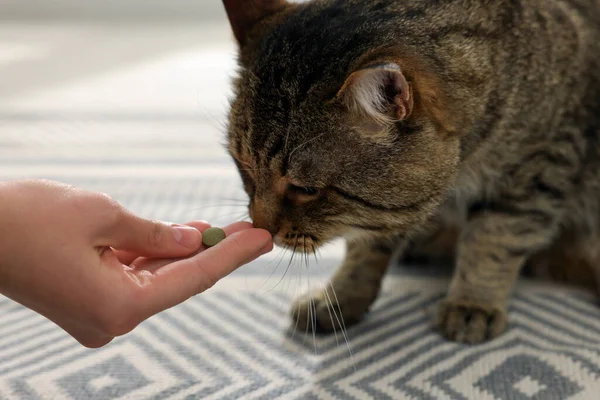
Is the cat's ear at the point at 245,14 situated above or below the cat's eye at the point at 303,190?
above

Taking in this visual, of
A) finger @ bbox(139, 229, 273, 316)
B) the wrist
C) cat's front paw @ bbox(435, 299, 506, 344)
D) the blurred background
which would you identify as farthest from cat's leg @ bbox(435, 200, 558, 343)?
the wrist

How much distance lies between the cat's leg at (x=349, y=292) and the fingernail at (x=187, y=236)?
0.30 meters

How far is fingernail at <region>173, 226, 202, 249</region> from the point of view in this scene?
78cm

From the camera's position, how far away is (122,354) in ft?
3.20

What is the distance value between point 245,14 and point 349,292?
1.61 feet

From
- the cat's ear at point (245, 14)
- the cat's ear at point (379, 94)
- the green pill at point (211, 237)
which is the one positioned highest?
the cat's ear at point (245, 14)

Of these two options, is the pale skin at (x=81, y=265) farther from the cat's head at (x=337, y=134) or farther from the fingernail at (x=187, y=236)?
the cat's head at (x=337, y=134)

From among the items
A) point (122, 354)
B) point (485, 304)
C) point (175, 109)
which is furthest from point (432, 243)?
point (175, 109)

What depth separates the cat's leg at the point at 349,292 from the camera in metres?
1.07

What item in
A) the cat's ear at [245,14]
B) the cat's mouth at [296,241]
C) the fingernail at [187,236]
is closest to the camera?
the fingernail at [187,236]

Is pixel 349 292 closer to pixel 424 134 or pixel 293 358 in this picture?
pixel 293 358

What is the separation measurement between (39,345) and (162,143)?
961 mm

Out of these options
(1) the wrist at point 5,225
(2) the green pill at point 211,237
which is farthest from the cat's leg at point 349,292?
(1) the wrist at point 5,225

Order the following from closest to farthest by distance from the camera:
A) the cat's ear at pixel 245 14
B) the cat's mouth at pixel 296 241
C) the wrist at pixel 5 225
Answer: the wrist at pixel 5 225, the cat's mouth at pixel 296 241, the cat's ear at pixel 245 14
